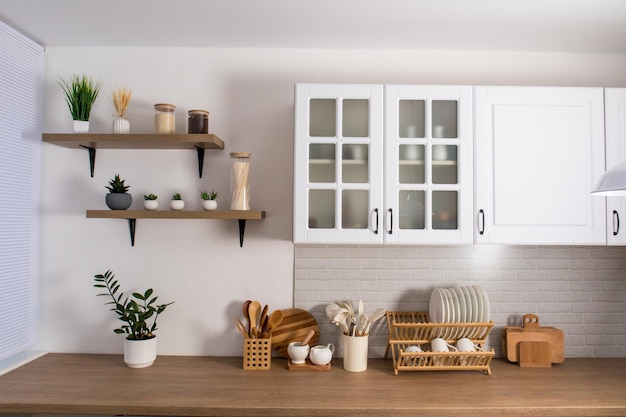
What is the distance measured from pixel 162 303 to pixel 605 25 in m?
2.71

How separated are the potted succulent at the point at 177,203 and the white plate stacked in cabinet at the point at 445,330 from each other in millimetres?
1260

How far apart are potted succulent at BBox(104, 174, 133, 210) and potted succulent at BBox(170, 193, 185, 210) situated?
9.4 inches

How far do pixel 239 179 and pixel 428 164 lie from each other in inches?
37.8

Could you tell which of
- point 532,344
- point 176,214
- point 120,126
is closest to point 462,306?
point 532,344

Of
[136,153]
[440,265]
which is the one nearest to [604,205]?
[440,265]

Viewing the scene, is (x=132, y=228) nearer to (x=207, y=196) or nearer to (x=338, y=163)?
(x=207, y=196)

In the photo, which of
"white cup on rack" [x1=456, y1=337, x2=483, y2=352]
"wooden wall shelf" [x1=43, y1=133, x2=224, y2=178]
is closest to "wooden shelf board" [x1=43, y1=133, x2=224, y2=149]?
"wooden wall shelf" [x1=43, y1=133, x2=224, y2=178]

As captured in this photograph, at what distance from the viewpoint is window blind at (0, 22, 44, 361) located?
2250mm

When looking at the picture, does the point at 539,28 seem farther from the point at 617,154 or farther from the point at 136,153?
the point at 136,153

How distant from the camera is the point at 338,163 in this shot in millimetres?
2203

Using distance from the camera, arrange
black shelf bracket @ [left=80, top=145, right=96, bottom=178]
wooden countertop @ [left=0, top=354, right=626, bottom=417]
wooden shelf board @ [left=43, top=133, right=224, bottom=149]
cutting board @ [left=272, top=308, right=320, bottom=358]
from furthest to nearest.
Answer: black shelf bracket @ [left=80, top=145, right=96, bottom=178] < cutting board @ [left=272, top=308, right=320, bottom=358] < wooden shelf board @ [left=43, top=133, right=224, bottom=149] < wooden countertop @ [left=0, top=354, right=626, bottom=417]

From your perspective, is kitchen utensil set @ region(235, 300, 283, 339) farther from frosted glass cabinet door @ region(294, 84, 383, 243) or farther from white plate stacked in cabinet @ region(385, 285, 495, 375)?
white plate stacked in cabinet @ region(385, 285, 495, 375)

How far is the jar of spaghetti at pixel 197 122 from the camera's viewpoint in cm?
234

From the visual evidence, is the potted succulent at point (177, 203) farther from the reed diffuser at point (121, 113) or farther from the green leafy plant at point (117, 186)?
the reed diffuser at point (121, 113)
